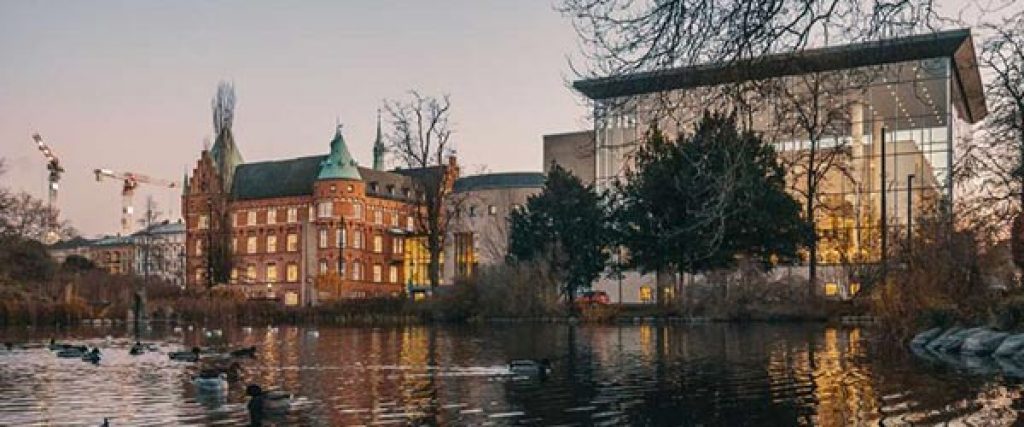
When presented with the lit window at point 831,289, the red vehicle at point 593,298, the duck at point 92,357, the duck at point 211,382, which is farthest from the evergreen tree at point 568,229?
the duck at point 211,382

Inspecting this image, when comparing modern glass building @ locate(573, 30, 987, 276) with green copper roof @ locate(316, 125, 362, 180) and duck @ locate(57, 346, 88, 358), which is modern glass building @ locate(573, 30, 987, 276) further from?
green copper roof @ locate(316, 125, 362, 180)

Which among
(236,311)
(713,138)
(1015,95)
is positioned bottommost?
(236,311)

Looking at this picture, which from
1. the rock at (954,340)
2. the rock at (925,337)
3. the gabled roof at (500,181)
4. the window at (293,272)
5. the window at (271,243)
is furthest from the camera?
the window at (271,243)

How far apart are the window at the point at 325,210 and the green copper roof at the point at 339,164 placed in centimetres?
288

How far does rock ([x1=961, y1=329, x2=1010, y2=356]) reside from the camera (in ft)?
75.4

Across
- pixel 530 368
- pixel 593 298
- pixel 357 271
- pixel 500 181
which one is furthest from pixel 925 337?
pixel 357 271

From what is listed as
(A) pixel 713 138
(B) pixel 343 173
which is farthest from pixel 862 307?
(B) pixel 343 173

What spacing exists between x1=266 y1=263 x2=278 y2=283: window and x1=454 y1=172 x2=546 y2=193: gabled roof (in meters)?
24.0

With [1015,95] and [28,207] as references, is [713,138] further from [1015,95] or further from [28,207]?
[28,207]

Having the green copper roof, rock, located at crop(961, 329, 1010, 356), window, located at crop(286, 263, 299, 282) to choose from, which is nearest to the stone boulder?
rock, located at crop(961, 329, 1010, 356)

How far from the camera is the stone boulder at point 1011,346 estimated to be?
2192 cm

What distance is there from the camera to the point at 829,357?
24047mm

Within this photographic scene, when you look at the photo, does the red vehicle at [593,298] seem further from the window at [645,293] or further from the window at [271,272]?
the window at [271,272]

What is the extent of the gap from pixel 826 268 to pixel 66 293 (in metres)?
46.0
